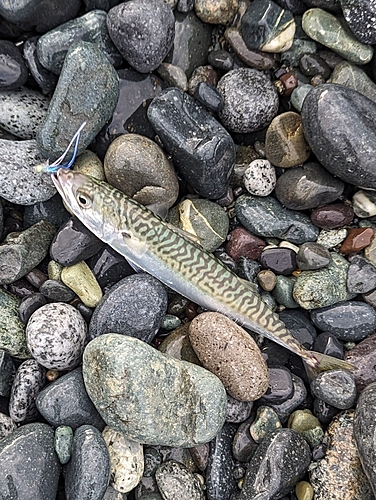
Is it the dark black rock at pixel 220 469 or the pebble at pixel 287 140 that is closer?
the dark black rock at pixel 220 469

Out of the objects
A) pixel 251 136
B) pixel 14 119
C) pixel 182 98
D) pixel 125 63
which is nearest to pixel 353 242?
pixel 251 136

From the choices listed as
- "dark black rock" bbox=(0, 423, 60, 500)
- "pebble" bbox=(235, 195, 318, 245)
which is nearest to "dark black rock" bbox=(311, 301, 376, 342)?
"pebble" bbox=(235, 195, 318, 245)

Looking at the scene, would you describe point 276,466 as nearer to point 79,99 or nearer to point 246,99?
point 246,99

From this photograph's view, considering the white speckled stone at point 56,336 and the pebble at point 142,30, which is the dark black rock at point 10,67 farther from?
the white speckled stone at point 56,336

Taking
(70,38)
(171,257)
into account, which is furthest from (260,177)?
(70,38)

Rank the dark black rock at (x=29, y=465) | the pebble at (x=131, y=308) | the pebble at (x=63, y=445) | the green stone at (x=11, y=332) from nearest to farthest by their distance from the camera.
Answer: the dark black rock at (x=29, y=465)
the pebble at (x=63, y=445)
the pebble at (x=131, y=308)
the green stone at (x=11, y=332)

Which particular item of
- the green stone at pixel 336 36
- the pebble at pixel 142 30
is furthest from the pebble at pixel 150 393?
the green stone at pixel 336 36
